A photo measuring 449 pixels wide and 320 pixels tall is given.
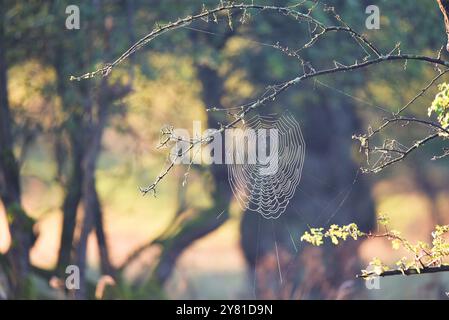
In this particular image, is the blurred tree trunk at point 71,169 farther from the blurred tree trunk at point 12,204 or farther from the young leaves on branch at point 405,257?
the young leaves on branch at point 405,257

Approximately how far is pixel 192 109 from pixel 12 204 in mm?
6183

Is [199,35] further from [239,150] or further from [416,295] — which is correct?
[416,295]

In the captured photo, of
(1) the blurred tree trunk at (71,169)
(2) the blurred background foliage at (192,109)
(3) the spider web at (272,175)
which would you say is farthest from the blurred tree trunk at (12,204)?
(3) the spider web at (272,175)

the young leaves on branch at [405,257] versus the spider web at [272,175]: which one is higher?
the spider web at [272,175]

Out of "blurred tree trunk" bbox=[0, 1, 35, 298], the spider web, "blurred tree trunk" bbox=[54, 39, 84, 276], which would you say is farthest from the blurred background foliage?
the spider web

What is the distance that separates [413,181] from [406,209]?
466cm

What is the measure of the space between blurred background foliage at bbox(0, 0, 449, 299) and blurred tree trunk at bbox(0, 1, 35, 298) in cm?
22

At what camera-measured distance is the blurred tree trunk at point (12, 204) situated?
11.6 metres

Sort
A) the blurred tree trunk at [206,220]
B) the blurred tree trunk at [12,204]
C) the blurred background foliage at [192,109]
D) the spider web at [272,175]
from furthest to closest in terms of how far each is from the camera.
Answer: the blurred tree trunk at [206,220], the blurred background foliage at [192,109], the blurred tree trunk at [12,204], the spider web at [272,175]

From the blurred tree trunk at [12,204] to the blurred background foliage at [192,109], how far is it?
218mm

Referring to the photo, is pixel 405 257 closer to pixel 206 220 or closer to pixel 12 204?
pixel 12 204

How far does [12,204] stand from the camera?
11.6 meters

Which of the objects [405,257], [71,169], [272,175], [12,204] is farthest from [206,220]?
[405,257]

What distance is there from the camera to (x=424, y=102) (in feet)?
56.0
